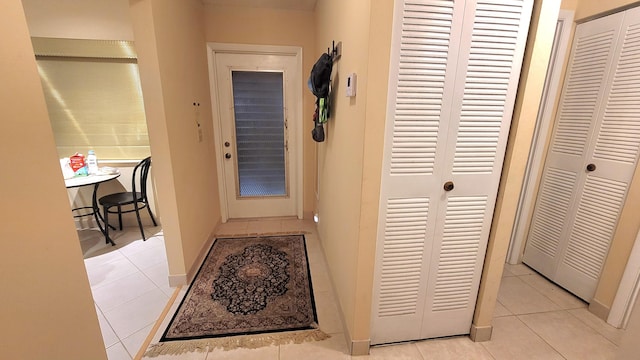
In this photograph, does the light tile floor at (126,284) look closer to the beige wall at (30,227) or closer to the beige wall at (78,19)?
the beige wall at (30,227)

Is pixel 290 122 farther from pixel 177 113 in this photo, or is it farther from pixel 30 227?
pixel 30 227

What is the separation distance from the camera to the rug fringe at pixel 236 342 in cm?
152

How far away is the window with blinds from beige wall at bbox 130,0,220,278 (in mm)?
860

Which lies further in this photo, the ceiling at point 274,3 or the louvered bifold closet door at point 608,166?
the ceiling at point 274,3

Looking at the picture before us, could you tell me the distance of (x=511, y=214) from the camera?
145cm

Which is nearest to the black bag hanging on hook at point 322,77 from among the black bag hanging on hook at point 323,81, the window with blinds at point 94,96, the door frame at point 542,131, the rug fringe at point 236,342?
the black bag hanging on hook at point 323,81

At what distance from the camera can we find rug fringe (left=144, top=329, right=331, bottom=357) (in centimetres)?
152

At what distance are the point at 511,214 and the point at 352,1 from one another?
1469 millimetres

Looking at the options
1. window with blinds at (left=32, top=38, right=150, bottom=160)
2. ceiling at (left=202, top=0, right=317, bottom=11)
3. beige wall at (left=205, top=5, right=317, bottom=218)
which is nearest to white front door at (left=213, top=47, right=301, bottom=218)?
beige wall at (left=205, top=5, right=317, bottom=218)

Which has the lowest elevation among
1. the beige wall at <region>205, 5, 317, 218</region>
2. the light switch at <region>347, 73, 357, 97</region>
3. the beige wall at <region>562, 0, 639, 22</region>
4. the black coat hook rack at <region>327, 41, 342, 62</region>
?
the light switch at <region>347, 73, 357, 97</region>

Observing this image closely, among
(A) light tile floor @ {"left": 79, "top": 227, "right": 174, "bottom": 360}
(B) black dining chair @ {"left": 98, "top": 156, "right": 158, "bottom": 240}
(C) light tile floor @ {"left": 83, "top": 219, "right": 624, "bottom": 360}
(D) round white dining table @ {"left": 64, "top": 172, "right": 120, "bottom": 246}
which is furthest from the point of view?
(B) black dining chair @ {"left": 98, "top": 156, "right": 158, "bottom": 240}

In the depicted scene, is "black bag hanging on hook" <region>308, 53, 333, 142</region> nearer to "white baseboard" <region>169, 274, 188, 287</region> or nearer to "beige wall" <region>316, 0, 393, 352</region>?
"beige wall" <region>316, 0, 393, 352</region>

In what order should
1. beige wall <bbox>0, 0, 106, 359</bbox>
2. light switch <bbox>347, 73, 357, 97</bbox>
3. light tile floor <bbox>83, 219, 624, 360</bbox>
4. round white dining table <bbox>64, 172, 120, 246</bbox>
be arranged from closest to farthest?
beige wall <bbox>0, 0, 106, 359</bbox>, light switch <bbox>347, 73, 357, 97</bbox>, light tile floor <bbox>83, 219, 624, 360</bbox>, round white dining table <bbox>64, 172, 120, 246</bbox>

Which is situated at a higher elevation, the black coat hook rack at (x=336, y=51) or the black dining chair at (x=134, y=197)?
→ the black coat hook rack at (x=336, y=51)
